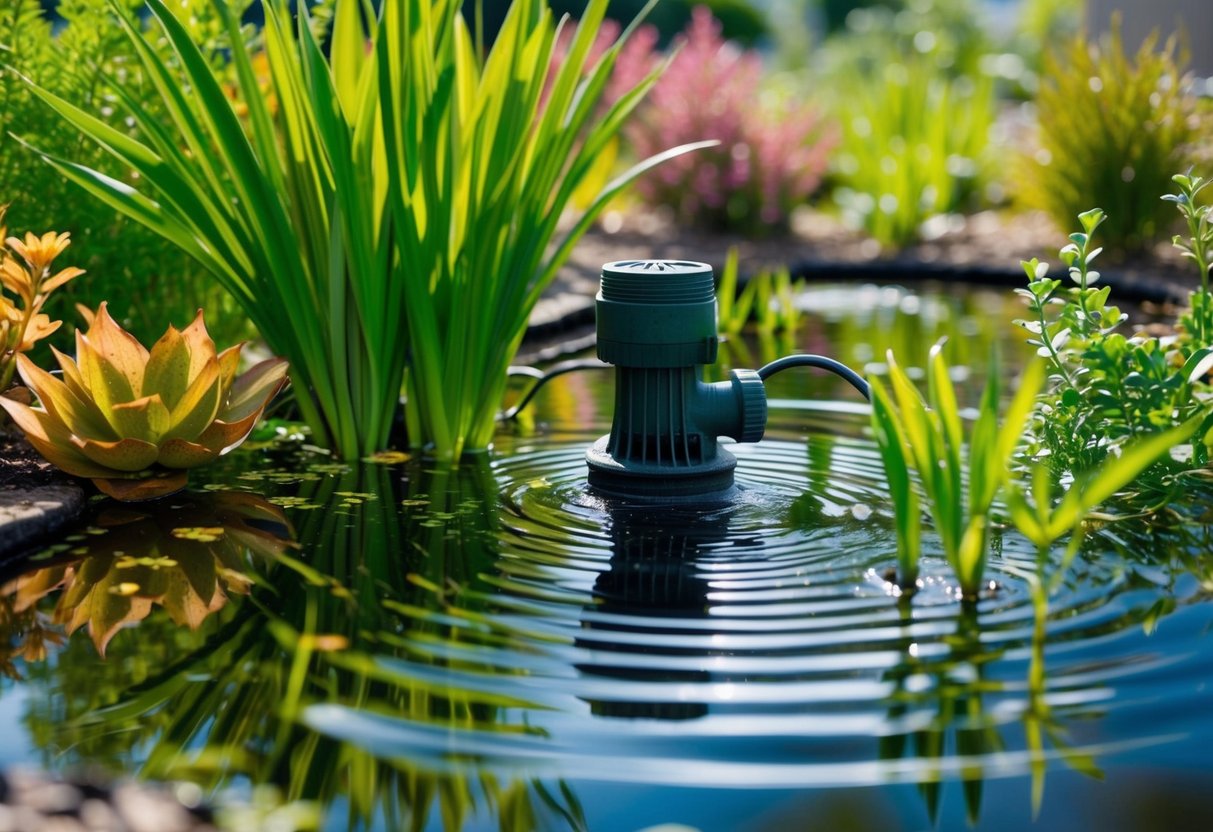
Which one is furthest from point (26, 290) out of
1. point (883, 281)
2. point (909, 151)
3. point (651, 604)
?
point (909, 151)

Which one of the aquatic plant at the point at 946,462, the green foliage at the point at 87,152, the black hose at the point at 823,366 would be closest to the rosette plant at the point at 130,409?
the green foliage at the point at 87,152

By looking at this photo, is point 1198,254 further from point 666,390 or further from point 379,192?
point 379,192

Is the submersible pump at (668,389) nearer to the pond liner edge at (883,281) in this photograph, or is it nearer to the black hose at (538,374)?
the black hose at (538,374)

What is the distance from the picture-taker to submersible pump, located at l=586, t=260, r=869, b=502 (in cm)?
312

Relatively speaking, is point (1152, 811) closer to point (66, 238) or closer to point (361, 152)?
point (361, 152)

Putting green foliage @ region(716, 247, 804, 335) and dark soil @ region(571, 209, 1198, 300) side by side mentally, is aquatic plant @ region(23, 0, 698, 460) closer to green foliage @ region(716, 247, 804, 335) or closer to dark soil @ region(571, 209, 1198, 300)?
green foliage @ region(716, 247, 804, 335)

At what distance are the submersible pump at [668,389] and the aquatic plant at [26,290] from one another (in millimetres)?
1312

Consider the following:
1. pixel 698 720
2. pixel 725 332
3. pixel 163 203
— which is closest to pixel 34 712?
pixel 698 720

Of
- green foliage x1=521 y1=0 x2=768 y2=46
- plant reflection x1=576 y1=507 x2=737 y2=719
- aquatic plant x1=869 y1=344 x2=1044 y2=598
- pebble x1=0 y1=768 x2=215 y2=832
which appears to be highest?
green foliage x1=521 y1=0 x2=768 y2=46

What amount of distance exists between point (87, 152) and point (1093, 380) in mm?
2818

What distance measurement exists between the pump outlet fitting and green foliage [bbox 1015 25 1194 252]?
4205mm

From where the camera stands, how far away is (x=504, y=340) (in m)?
3.58

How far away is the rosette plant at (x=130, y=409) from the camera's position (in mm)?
2990

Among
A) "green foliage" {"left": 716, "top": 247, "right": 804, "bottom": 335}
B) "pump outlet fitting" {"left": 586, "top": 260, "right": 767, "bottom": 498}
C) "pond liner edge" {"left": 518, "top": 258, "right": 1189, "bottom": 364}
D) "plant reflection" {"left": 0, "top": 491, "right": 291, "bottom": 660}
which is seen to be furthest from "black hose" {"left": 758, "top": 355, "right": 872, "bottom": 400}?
"green foliage" {"left": 716, "top": 247, "right": 804, "bottom": 335}
